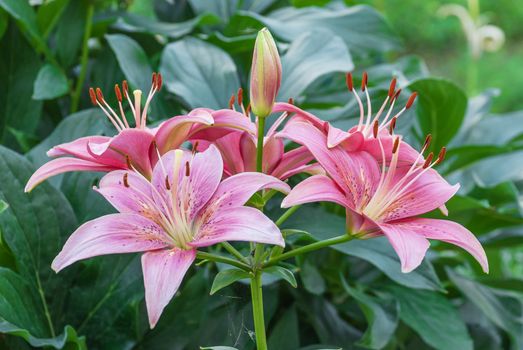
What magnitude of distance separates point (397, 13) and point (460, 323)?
297 centimetres

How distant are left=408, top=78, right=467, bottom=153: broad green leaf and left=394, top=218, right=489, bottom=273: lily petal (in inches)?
15.4

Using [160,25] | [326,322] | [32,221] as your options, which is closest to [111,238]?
[32,221]

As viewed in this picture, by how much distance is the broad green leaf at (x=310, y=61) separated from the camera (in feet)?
2.82

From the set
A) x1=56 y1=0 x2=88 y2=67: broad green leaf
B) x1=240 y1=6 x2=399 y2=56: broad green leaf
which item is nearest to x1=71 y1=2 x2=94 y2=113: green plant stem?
x1=56 y1=0 x2=88 y2=67: broad green leaf

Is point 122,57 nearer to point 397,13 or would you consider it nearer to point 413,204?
point 413,204

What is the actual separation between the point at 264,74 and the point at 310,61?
14.5 inches

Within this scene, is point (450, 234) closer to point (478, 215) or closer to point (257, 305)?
point (257, 305)

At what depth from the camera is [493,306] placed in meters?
0.95

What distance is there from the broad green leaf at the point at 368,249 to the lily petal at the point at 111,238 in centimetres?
27

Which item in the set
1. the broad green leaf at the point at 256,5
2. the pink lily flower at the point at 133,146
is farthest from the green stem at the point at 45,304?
the broad green leaf at the point at 256,5

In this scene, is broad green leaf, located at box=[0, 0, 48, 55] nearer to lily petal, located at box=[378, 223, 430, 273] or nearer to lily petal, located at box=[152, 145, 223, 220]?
lily petal, located at box=[152, 145, 223, 220]

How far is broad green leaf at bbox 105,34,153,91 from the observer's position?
33.9 inches

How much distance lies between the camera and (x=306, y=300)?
91cm

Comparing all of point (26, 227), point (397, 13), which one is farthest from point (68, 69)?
point (397, 13)
